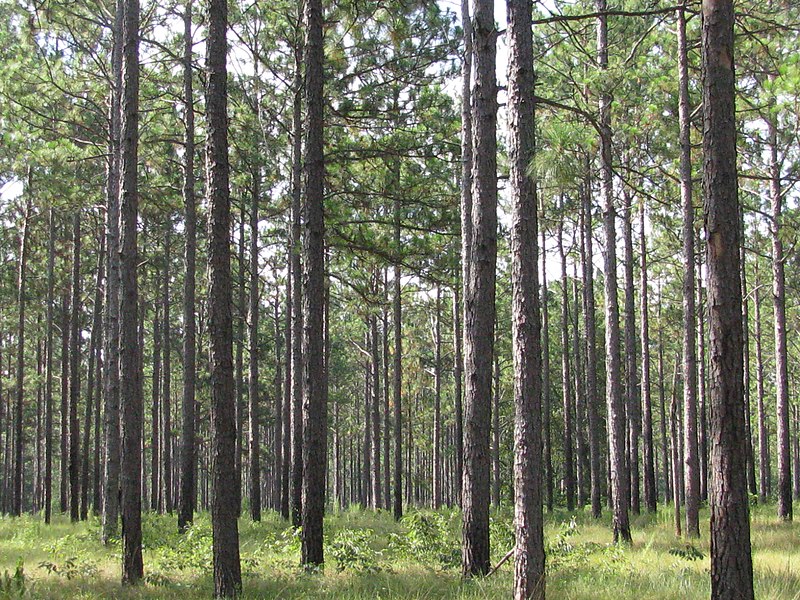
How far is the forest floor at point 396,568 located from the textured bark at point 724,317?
75.9 inches

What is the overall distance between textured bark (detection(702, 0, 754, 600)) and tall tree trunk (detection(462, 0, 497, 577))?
3.27 m

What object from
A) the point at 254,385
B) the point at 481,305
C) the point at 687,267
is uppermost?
the point at 687,267

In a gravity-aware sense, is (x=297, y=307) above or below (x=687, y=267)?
below

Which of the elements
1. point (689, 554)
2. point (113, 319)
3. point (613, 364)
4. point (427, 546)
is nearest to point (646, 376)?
point (613, 364)

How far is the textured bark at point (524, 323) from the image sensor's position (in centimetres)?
659

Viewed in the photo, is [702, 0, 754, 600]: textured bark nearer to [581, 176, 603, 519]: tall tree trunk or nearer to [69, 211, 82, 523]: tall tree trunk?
[581, 176, 603, 519]: tall tree trunk

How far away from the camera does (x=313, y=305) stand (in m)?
9.31

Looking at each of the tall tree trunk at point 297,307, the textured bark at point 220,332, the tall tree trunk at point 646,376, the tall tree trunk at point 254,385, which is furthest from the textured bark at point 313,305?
the tall tree trunk at point 646,376

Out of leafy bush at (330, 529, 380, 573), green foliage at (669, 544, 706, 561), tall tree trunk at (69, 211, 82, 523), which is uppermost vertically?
tall tree trunk at (69, 211, 82, 523)

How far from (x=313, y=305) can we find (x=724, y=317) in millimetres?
5194

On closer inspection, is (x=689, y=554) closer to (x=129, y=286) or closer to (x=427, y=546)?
(x=427, y=546)

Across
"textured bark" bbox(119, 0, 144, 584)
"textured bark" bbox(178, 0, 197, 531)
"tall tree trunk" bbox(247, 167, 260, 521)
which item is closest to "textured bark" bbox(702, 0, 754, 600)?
"textured bark" bbox(119, 0, 144, 584)

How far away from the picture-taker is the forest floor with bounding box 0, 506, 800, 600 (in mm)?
7746

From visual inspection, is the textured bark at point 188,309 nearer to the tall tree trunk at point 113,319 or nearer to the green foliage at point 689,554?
the tall tree trunk at point 113,319
